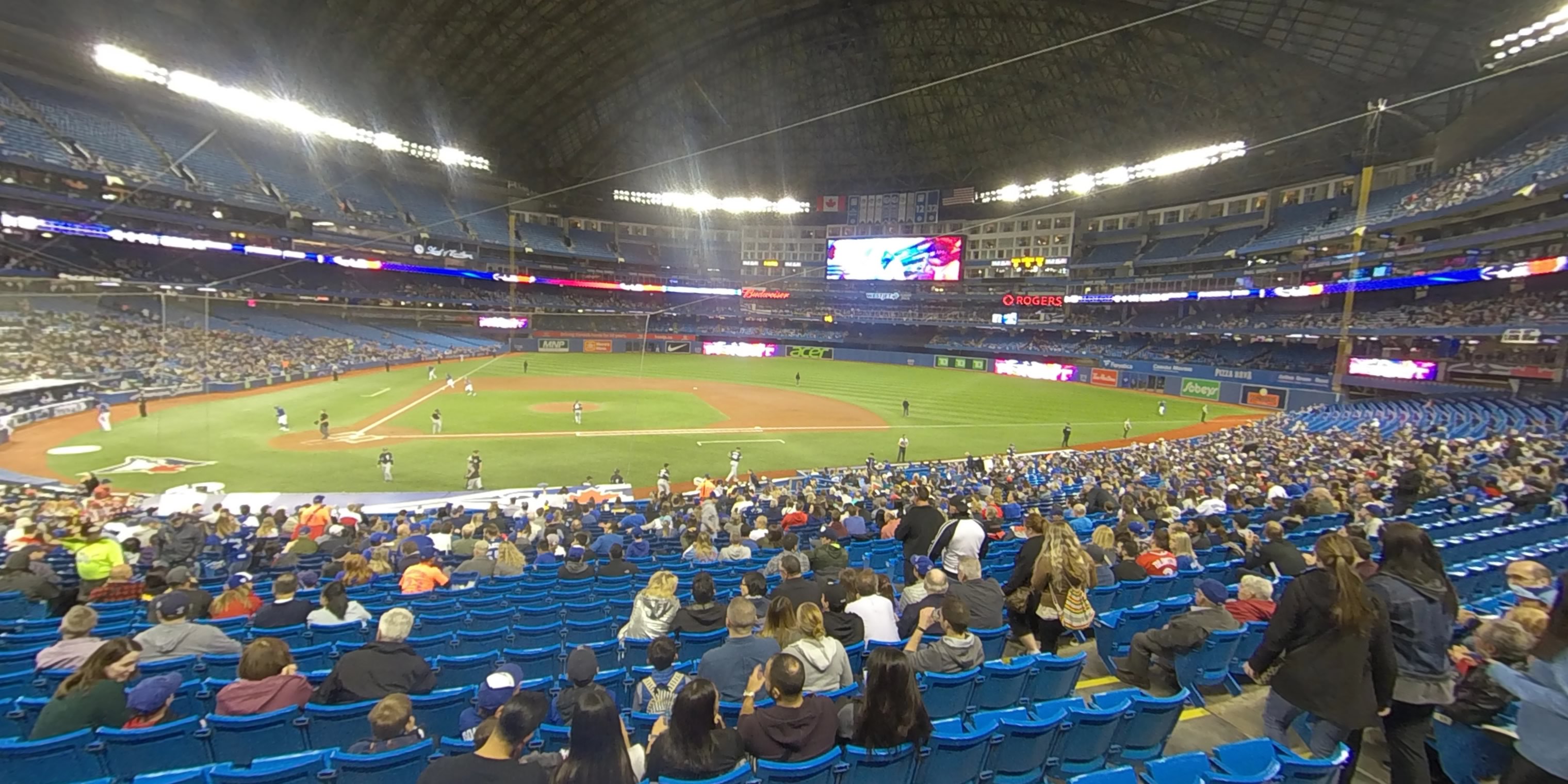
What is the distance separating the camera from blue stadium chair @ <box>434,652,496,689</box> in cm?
633

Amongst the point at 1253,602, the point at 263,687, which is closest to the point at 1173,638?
the point at 1253,602

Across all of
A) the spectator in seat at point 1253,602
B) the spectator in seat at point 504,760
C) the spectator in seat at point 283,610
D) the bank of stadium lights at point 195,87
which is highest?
the bank of stadium lights at point 195,87

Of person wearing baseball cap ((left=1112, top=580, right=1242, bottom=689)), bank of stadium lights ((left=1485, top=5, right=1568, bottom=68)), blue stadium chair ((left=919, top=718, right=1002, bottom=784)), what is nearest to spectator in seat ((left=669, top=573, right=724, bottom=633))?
blue stadium chair ((left=919, top=718, right=1002, bottom=784))

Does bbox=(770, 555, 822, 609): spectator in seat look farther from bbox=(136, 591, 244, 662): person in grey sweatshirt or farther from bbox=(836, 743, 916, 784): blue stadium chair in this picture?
bbox=(136, 591, 244, 662): person in grey sweatshirt

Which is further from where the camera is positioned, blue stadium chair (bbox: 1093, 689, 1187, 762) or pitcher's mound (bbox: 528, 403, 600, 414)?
pitcher's mound (bbox: 528, 403, 600, 414)

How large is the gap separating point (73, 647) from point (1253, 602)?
442 inches

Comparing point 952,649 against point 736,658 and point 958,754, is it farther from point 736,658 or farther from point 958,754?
point 736,658

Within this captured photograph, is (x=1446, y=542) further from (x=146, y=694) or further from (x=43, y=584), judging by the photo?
(x=43, y=584)

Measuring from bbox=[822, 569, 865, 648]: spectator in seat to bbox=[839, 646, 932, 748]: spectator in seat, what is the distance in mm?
1841

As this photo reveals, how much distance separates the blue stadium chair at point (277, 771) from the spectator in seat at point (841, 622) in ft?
12.5

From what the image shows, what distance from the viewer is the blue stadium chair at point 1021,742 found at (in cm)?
451

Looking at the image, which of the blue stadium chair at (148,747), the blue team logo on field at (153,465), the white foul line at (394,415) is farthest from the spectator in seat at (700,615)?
the white foul line at (394,415)

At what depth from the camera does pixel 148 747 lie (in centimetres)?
474

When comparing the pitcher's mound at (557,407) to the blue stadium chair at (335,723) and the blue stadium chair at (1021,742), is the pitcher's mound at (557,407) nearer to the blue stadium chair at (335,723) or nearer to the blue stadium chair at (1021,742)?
the blue stadium chair at (335,723)
